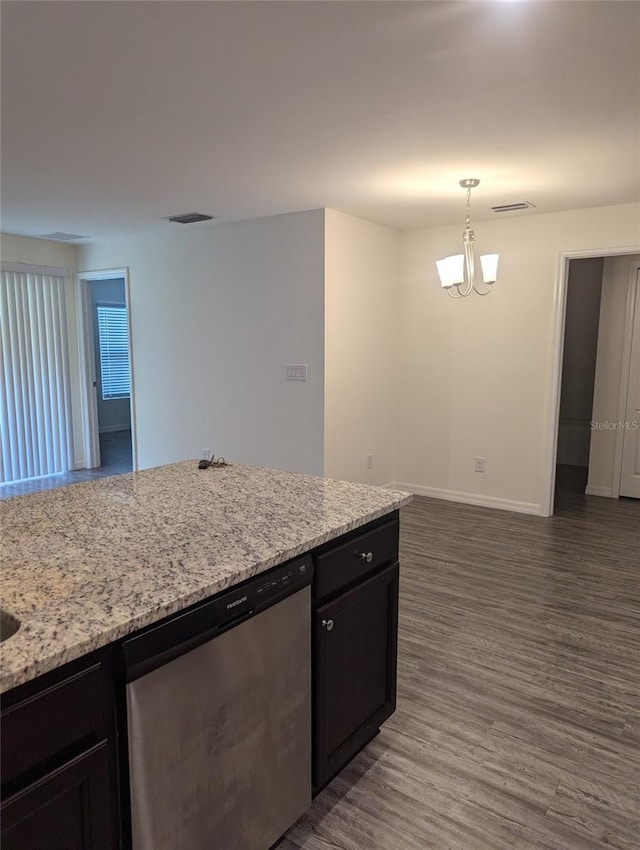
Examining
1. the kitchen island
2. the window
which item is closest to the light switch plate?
the kitchen island

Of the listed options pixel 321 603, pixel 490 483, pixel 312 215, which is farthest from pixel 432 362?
pixel 321 603

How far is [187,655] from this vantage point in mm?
1294

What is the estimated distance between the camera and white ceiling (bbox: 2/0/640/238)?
1.80 meters

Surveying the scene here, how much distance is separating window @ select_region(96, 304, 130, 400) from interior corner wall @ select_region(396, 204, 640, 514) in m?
4.72

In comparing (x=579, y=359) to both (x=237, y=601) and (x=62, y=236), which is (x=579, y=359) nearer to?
(x=62, y=236)

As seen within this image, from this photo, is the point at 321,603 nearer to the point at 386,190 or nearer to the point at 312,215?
the point at 386,190

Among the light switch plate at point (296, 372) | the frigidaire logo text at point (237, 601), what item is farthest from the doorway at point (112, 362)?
the frigidaire logo text at point (237, 601)

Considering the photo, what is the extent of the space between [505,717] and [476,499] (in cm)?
301

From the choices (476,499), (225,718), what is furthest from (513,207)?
(225,718)

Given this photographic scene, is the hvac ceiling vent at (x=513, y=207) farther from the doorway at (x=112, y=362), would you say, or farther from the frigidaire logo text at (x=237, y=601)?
the doorway at (x=112, y=362)

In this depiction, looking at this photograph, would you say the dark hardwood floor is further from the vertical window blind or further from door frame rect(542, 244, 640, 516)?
door frame rect(542, 244, 640, 516)

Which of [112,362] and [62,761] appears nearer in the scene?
[62,761]

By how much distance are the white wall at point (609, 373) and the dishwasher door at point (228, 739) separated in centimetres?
465

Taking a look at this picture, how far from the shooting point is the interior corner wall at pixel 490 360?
461 cm
